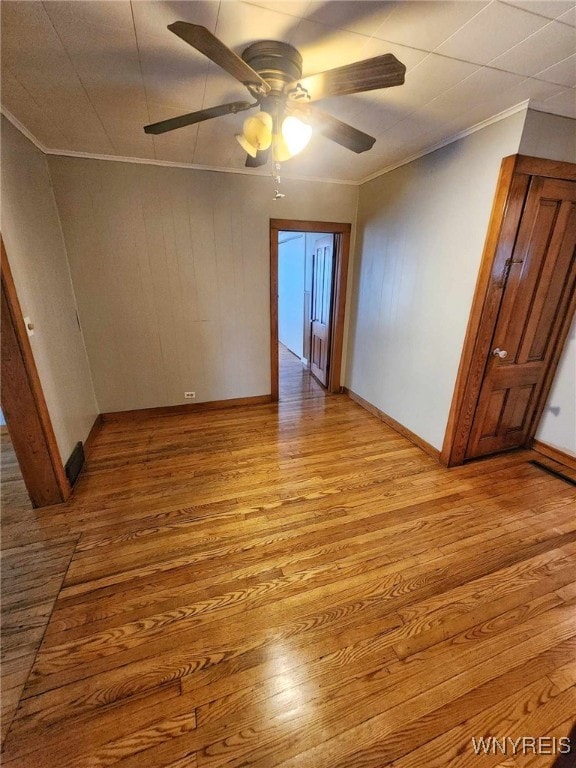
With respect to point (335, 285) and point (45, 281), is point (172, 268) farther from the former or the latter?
point (335, 285)

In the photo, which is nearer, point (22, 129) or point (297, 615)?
point (297, 615)

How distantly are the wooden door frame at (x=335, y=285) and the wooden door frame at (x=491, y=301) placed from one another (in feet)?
5.76

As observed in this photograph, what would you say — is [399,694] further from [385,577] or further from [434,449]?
[434,449]

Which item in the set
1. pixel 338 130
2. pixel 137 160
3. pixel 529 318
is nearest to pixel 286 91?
pixel 338 130

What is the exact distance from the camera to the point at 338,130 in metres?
1.51

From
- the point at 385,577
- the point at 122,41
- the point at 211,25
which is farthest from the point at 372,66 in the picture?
the point at 385,577

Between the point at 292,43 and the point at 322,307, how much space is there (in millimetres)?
2996

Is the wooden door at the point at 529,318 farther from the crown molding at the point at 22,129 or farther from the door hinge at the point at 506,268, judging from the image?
the crown molding at the point at 22,129

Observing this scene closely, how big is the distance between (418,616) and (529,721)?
0.45m

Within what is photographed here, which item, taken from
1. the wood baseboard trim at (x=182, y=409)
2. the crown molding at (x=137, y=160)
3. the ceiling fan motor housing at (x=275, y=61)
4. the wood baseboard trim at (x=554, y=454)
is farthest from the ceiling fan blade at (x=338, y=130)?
the wood baseboard trim at (x=554, y=454)

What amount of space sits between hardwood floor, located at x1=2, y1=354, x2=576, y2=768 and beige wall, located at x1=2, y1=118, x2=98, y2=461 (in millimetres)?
639

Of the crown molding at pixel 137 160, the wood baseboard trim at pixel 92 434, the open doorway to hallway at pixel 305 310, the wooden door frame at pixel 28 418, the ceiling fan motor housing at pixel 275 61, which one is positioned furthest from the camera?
the open doorway to hallway at pixel 305 310

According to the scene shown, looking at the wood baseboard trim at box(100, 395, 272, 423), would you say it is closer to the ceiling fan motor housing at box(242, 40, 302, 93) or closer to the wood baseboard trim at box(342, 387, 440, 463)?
the wood baseboard trim at box(342, 387, 440, 463)

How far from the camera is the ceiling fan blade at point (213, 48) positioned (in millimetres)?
913
